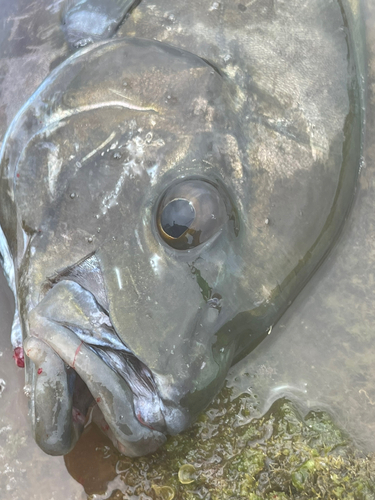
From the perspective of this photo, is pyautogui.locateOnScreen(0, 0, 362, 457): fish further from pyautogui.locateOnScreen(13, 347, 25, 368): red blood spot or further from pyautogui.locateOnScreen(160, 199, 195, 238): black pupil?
pyautogui.locateOnScreen(13, 347, 25, 368): red blood spot

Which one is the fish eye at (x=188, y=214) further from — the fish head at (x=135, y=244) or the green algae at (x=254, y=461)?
the green algae at (x=254, y=461)

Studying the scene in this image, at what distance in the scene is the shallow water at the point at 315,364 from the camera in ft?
8.73

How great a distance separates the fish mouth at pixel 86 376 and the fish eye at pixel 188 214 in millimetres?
438

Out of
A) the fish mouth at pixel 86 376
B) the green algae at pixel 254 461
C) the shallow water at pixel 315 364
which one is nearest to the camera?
the fish mouth at pixel 86 376

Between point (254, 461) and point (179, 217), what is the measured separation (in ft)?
4.45

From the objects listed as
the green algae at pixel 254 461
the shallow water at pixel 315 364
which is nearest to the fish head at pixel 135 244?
the green algae at pixel 254 461

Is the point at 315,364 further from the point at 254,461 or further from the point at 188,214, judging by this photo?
the point at 188,214

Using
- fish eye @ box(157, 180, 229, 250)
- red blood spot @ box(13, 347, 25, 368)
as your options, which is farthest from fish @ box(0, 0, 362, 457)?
red blood spot @ box(13, 347, 25, 368)

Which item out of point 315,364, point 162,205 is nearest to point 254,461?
point 315,364

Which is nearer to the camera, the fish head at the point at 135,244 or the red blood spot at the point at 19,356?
the fish head at the point at 135,244

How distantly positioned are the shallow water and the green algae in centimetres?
10

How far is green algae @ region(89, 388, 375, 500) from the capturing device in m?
2.46

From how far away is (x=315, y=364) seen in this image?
2803 mm

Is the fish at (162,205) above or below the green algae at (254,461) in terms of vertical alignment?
above
